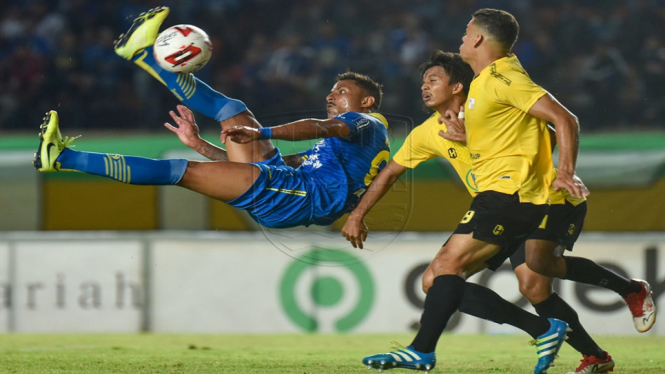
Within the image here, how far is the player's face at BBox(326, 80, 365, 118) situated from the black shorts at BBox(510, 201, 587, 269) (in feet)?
4.83

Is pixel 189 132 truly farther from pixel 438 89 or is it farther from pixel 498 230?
pixel 498 230

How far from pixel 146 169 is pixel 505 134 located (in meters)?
2.05

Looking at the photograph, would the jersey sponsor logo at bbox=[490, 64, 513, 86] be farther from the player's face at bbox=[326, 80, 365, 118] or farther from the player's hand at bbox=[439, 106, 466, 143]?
the player's face at bbox=[326, 80, 365, 118]

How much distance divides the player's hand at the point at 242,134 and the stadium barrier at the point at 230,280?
423 centimetres

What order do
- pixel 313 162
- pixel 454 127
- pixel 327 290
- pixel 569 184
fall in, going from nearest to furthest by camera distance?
pixel 569 184
pixel 454 127
pixel 313 162
pixel 327 290

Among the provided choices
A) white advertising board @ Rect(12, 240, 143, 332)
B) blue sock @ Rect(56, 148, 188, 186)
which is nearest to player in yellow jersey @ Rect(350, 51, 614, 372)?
blue sock @ Rect(56, 148, 188, 186)

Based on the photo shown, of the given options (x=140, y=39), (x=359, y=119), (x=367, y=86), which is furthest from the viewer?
(x=367, y=86)

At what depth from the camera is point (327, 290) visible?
30.7 feet

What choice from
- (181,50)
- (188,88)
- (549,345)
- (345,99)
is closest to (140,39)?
(181,50)

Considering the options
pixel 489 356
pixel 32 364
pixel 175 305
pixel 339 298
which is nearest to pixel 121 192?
pixel 175 305

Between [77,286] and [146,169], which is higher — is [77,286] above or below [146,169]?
below

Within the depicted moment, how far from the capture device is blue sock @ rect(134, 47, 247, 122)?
6242mm

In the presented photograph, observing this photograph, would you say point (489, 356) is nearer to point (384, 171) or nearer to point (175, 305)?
point (384, 171)

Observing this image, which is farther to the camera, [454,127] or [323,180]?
[323,180]
